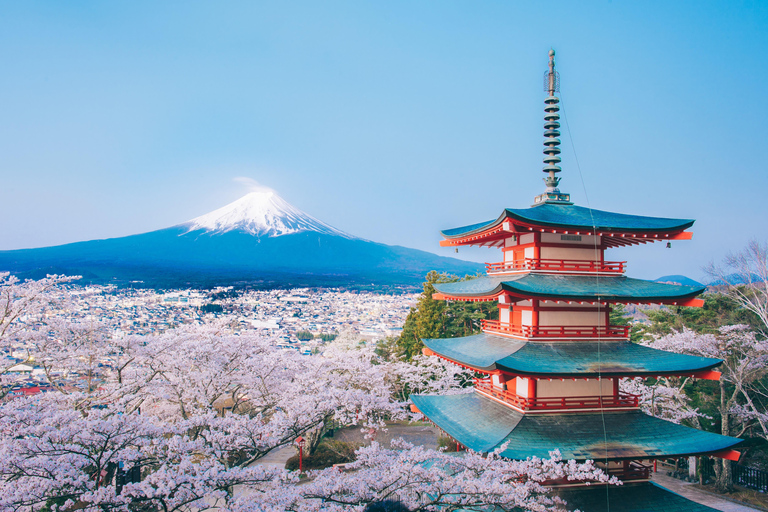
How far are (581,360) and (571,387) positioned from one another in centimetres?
73

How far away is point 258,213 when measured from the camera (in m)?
83.1

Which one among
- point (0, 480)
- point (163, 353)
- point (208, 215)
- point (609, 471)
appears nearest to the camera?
point (0, 480)

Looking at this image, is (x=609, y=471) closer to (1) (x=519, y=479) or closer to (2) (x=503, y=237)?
(1) (x=519, y=479)

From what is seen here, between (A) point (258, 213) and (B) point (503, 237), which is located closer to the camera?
(B) point (503, 237)

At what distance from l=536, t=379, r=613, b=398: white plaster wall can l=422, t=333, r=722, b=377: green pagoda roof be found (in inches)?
23.8

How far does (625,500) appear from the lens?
777 cm

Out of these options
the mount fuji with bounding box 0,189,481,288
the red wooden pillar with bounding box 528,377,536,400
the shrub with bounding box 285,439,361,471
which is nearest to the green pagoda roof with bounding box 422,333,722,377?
Answer: the red wooden pillar with bounding box 528,377,536,400

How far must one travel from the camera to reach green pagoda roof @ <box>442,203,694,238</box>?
27.3 feet

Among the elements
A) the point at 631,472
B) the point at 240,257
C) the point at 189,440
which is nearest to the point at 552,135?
the point at 631,472

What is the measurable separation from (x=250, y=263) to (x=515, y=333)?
65834 millimetres

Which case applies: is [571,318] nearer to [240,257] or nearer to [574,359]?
[574,359]

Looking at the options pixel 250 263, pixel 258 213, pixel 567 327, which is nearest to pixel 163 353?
pixel 567 327

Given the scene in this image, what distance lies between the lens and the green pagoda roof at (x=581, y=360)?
308 inches

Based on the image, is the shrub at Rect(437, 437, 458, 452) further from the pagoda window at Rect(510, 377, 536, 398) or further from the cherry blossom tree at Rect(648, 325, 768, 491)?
the cherry blossom tree at Rect(648, 325, 768, 491)
